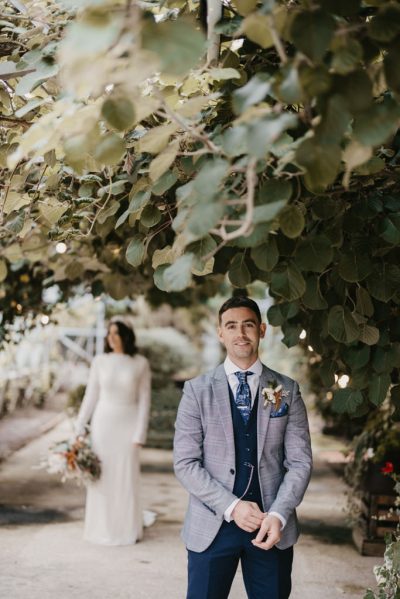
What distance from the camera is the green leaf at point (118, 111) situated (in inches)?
72.7

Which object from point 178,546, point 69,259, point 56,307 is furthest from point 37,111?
point 56,307

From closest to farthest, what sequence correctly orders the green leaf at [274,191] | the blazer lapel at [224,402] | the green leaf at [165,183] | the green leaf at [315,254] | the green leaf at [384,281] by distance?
the green leaf at [274,191] < the green leaf at [165,183] < the green leaf at [315,254] < the blazer lapel at [224,402] < the green leaf at [384,281]

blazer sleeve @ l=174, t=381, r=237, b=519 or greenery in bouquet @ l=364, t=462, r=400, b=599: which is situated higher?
blazer sleeve @ l=174, t=381, r=237, b=519

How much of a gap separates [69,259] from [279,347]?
37.3 feet

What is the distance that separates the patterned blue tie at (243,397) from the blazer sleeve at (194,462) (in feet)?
0.58

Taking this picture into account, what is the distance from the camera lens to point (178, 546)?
21.6 feet

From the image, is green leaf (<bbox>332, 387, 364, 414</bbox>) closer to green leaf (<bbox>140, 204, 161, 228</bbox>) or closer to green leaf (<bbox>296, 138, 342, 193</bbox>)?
green leaf (<bbox>140, 204, 161, 228</bbox>)

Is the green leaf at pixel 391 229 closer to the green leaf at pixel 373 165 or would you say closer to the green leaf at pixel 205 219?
the green leaf at pixel 373 165

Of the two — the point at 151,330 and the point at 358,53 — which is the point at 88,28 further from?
the point at 151,330

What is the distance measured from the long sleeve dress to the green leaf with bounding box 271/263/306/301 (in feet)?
13.3

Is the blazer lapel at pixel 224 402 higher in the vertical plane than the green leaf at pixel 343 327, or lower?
lower

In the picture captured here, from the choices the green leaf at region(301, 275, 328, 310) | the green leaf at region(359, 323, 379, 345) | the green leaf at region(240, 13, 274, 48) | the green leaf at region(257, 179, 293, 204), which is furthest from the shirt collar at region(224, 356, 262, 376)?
the green leaf at region(240, 13, 274, 48)

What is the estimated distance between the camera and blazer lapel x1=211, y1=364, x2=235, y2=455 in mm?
3320

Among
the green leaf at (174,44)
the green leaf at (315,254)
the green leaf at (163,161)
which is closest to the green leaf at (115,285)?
the green leaf at (315,254)
